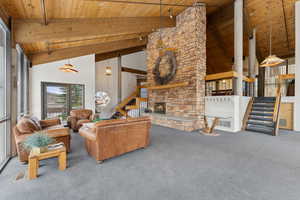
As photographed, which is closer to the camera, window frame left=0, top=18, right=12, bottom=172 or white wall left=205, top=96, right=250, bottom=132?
window frame left=0, top=18, right=12, bottom=172

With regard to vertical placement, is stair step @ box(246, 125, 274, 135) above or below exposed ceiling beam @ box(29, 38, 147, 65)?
below

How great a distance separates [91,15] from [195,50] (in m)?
3.88

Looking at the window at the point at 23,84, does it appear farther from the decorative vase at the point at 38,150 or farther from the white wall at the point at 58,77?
the decorative vase at the point at 38,150

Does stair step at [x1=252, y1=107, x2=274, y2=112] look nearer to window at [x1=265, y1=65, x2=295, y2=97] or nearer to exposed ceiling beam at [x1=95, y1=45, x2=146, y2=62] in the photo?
window at [x1=265, y1=65, x2=295, y2=97]

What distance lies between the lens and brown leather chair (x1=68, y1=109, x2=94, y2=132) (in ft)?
16.3

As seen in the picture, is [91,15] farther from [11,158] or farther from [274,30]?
[274,30]

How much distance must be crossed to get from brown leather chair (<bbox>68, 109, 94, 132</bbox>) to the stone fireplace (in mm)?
3153

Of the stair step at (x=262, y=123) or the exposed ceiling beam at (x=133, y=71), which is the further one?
the exposed ceiling beam at (x=133, y=71)

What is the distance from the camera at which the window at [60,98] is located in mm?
6211

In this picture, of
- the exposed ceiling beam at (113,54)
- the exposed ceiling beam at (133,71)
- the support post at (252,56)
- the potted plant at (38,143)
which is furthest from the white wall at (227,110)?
the exposed ceiling beam at (113,54)

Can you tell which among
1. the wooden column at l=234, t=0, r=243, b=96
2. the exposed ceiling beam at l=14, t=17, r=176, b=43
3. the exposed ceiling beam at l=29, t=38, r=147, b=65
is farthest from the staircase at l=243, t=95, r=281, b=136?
the exposed ceiling beam at l=29, t=38, r=147, b=65

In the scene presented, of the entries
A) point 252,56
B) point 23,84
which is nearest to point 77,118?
point 23,84

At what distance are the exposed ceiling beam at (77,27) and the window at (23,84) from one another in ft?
6.65

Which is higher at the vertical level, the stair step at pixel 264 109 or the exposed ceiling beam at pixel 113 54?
the exposed ceiling beam at pixel 113 54
